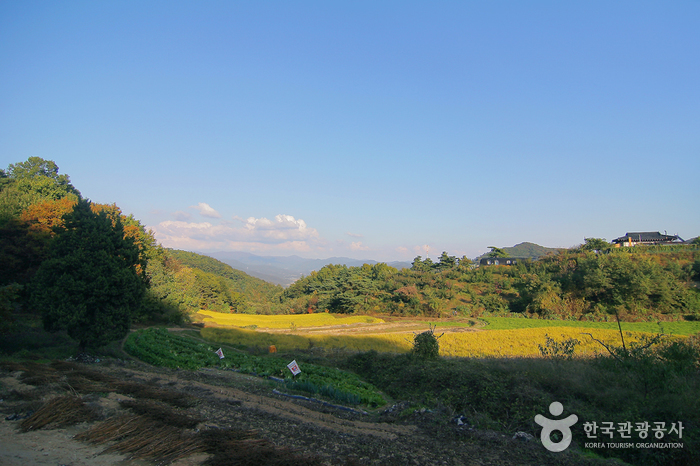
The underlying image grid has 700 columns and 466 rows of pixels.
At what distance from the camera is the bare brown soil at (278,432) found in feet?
16.3

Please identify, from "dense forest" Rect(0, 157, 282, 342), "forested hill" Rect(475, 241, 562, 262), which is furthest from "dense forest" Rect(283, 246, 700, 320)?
"forested hill" Rect(475, 241, 562, 262)

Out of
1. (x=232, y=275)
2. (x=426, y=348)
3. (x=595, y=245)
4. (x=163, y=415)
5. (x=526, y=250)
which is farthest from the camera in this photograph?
(x=526, y=250)

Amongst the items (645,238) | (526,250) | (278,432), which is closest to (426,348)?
(278,432)

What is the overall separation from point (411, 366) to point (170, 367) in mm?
9813

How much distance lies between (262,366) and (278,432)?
9693 millimetres

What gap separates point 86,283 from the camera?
13.9m

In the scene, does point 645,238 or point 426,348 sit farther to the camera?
point 645,238

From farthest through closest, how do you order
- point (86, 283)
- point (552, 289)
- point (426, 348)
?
point (552, 289) < point (426, 348) < point (86, 283)

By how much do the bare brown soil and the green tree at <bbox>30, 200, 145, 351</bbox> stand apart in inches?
172

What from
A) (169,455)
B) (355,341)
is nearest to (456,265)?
(355,341)

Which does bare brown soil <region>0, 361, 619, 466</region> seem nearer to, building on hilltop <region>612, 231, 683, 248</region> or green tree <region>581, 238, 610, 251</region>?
green tree <region>581, 238, 610, 251</region>

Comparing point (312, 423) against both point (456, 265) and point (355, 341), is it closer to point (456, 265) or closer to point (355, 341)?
point (355, 341)

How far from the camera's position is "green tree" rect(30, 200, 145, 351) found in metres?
13.7

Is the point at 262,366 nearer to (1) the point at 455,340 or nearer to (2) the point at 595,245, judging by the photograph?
(1) the point at 455,340
